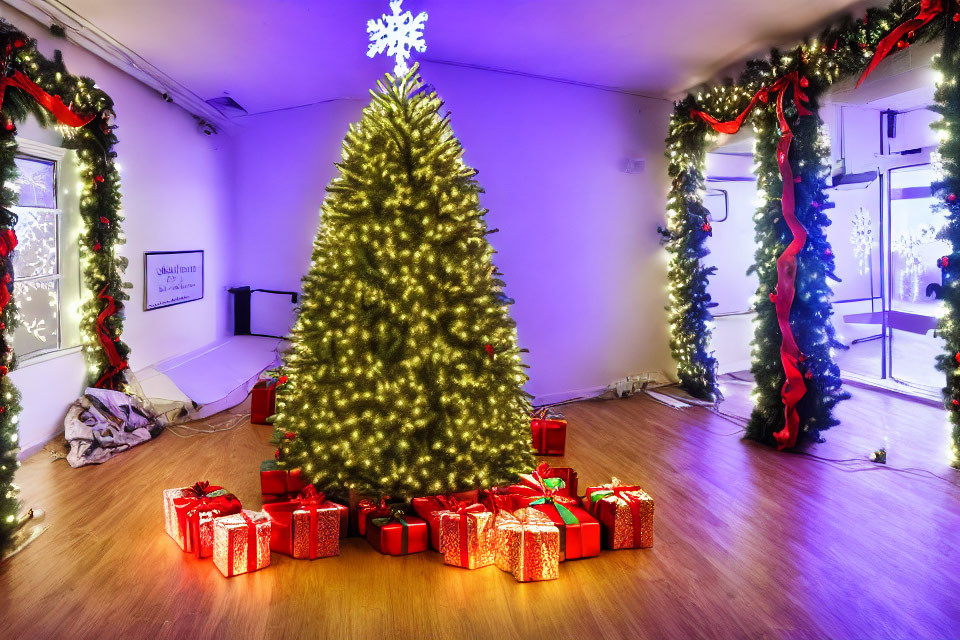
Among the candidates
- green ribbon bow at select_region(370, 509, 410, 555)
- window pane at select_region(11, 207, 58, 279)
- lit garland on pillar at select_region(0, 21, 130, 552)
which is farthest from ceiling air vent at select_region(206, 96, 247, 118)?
green ribbon bow at select_region(370, 509, 410, 555)

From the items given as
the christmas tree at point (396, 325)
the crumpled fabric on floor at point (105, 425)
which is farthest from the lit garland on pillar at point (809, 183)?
the crumpled fabric on floor at point (105, 425)

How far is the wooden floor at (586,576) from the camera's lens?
2.27 metres

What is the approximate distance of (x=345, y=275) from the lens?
3047 mm

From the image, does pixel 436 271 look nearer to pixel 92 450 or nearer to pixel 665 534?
pixel 665 534

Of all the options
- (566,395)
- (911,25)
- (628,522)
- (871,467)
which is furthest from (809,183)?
(628,522)

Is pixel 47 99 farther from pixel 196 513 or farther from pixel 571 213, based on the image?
pixel 571 213

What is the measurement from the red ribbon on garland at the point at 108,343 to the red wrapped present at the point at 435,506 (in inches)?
121

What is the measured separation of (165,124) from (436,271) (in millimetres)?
4248

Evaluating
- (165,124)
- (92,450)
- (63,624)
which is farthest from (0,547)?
(165,124)

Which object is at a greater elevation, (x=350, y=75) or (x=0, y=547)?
(x=350, y=75)

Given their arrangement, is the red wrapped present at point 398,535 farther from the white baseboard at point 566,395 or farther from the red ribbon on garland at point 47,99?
the red ribbon on garland at point 47,99

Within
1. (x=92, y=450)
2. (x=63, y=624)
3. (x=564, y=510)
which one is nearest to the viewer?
(x=63, y=624)

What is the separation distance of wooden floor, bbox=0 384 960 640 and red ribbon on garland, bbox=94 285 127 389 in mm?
902

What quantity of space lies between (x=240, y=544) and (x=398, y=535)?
27.5 inches
